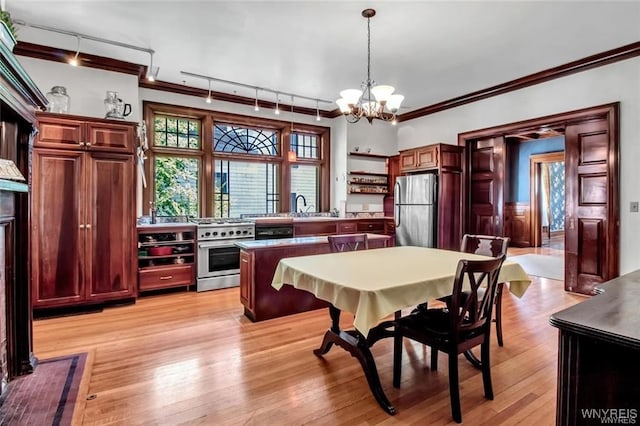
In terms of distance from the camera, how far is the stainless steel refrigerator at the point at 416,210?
5254 millimetres

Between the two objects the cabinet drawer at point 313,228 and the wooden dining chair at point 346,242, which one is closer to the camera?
the wooden dining chair at point 346,242

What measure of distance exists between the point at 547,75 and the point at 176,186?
536 cm

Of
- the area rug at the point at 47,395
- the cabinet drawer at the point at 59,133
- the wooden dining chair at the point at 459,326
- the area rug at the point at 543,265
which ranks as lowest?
the area rug at the point at 47,395

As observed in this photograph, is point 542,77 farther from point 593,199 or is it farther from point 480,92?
point 593,199

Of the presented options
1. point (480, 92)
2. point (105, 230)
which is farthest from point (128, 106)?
point (480, 92)

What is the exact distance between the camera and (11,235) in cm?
200

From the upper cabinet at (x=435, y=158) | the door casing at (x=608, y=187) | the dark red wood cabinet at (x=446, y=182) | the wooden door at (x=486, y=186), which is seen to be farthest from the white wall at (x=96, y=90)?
the door casing at (x=608, y=187)

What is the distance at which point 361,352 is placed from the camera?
2.08 m

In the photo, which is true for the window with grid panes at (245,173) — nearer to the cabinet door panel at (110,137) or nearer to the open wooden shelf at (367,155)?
the open wooden shelf at (367,155)

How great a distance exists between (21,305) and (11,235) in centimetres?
49

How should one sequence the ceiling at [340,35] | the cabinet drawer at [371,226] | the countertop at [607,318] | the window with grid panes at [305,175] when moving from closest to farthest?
the countertop at [607,318] < the ceiling at [340,35] < the cabinet drawer at [371,226] < the window with grid panes at [305,175]

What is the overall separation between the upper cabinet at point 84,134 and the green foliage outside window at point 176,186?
121 cm

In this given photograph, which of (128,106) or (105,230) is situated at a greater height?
(128,106)

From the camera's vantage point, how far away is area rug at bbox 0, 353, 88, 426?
5.72ft
